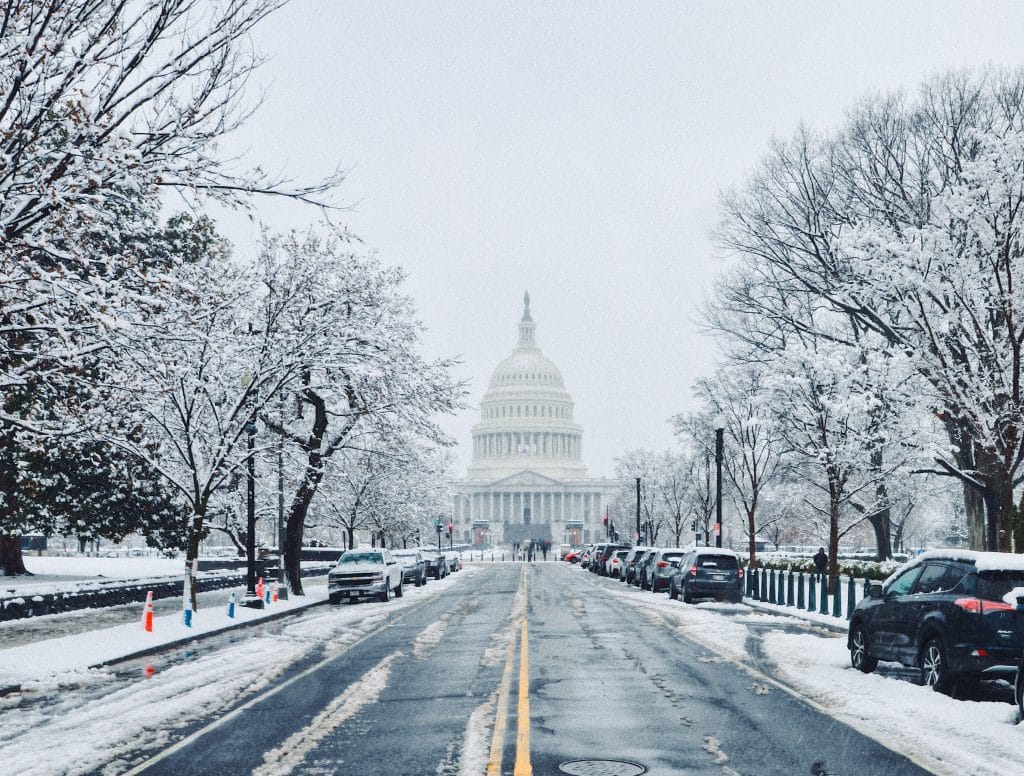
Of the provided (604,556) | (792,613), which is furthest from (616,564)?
(792,613)

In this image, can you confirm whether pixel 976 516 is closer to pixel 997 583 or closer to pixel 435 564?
pixel 997 583

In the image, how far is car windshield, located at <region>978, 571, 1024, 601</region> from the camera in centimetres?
1298

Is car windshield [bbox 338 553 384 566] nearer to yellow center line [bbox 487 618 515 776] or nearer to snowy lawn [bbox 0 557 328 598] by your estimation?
snowy lawn [bbox 0 557 328 598]

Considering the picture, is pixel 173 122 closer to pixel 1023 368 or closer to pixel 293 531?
pixel 1023 368

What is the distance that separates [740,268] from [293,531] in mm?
16671

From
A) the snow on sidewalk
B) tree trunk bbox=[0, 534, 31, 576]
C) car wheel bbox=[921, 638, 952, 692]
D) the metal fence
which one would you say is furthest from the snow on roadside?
tree trunk bbox=[0, 534, 31, 576]

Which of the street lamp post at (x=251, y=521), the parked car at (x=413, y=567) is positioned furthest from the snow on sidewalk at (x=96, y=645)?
the parked car at (x=413, y=567)

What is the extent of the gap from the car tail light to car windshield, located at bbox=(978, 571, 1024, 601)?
94 mm

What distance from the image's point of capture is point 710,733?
10.7 metres

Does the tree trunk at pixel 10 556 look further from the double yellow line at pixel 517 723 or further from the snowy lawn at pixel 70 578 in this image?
the double yellow line at pixel 517 723

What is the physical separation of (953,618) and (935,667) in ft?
2.80

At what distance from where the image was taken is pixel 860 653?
628 inches

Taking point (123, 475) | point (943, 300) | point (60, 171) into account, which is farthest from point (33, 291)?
point (123, 475)

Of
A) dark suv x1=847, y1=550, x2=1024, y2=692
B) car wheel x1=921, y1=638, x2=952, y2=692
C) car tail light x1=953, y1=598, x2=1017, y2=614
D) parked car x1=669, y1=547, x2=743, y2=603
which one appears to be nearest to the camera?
dark suv x1=847, y1=550, x2=1024, y2=692
